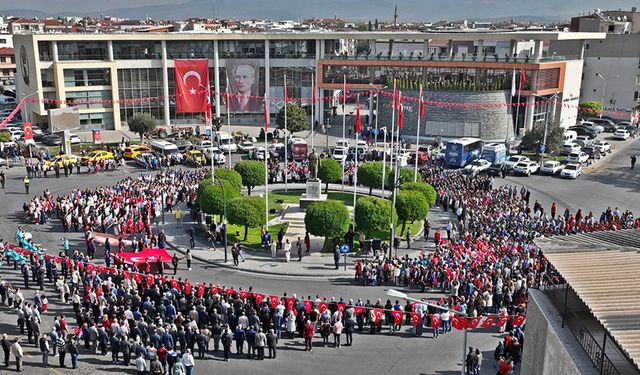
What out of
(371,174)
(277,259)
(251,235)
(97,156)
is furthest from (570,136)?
(97,156)

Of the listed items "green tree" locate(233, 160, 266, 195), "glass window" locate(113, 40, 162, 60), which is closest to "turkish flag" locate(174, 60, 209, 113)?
"glass window" locate(113, 40, 162, 60)

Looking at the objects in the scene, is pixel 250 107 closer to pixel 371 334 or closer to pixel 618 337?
pixel 371 334

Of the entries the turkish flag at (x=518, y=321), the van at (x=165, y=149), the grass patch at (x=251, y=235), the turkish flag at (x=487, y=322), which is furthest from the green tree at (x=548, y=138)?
the turkish flag at (x=487, y=322)

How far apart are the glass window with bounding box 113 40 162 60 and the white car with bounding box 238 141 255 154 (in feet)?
57.5

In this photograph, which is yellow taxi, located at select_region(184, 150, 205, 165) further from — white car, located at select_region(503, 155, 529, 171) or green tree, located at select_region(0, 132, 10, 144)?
white car, located at select_region(503, 155, 529, 171)

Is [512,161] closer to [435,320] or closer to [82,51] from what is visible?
[435,320]

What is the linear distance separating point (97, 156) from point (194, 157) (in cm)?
779

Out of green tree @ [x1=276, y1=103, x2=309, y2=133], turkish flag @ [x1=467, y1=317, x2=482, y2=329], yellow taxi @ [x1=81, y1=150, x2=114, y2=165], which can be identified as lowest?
turkish flag @ [x1=467, y1=317, x2=482, y2=329]

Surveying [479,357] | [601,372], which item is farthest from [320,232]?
[601,372]

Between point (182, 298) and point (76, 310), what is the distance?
402 centimetres

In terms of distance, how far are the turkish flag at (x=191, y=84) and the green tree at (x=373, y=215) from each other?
41369 millimetres

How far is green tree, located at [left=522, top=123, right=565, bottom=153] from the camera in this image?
5231cm

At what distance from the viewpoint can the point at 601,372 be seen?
12344mm

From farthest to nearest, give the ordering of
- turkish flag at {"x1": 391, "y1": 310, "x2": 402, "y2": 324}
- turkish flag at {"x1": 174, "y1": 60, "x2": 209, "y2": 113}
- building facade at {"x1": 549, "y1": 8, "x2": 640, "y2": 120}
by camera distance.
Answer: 1. building facade at {"x1": 549, "y1": 8, "x2": 640, "y2": 120}
2. turkish flag at {"x1": 174, "y1": 60, "x2": 209, "y2": 113}
3. turkish flag at {"x1": 391, "y1": 310, "x2": 402, "y2": 324}
